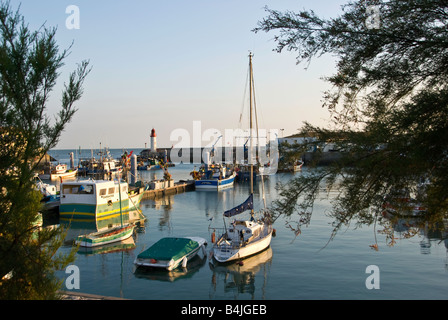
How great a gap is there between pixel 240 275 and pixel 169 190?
114ft

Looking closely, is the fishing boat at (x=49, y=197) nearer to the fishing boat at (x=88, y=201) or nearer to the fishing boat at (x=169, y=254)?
the fishing boat at (x=88, y=201)

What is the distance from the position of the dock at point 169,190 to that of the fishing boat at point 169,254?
27344mm

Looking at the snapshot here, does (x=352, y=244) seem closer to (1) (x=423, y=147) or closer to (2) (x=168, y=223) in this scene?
(2) (x=168, y=223)

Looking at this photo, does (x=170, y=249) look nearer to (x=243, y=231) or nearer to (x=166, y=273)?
(x=166, y=273)

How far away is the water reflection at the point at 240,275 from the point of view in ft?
55.4

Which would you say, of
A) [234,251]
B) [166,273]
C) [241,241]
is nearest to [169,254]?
[166,273]

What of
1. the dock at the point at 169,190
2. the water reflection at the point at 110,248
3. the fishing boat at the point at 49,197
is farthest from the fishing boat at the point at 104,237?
the dock at the point at 169,190

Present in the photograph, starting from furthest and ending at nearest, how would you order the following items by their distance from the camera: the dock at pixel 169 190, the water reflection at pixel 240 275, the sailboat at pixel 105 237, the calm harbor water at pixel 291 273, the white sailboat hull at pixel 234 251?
the dock at pixel 169 190, the sailboat at pixel 105 237, the white sailboat hull at pixel 234 251, the water reflection at pixel 240 275, the calm harbor water at pixel 291 273

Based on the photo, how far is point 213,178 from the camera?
5928 centimetres

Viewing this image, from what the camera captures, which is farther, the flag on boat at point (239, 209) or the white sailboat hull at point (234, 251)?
the flag on boat at point (239, 209)

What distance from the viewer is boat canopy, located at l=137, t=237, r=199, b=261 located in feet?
63.1

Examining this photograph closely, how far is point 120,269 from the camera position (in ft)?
64.4
